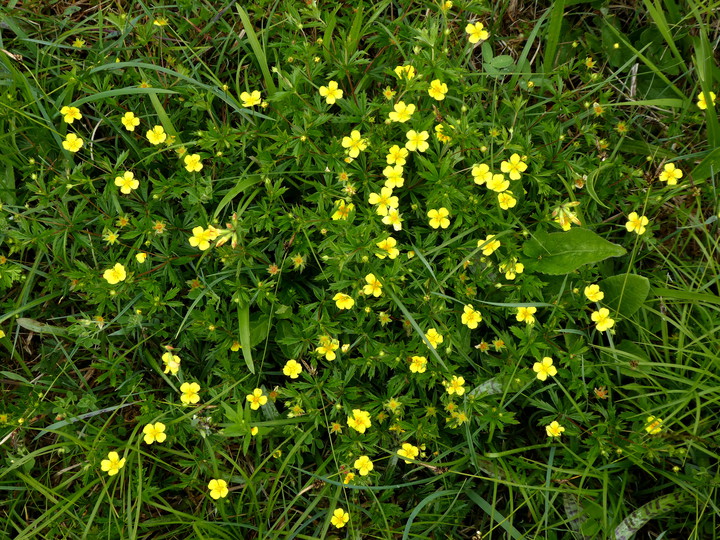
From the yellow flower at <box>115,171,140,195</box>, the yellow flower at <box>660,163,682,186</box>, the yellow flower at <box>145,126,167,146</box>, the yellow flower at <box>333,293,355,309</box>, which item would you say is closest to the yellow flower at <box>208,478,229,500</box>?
the yellow flower at <box>333,293,355,309</box>

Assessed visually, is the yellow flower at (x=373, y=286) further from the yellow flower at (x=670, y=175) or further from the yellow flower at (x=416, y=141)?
the yellow flower at (x=670, y=175)

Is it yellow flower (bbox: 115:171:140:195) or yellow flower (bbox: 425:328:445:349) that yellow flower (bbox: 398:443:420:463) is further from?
yellow flower (bbox: 115:171:140:195)

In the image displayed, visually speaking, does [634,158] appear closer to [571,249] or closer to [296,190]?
[571,249]

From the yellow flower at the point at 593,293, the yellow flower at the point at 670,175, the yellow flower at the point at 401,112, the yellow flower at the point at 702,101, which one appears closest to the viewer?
the yellow flower at the point at 401,112

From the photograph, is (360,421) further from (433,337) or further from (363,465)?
(433,337)

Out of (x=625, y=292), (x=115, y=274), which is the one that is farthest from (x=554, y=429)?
(x=115, y=274)

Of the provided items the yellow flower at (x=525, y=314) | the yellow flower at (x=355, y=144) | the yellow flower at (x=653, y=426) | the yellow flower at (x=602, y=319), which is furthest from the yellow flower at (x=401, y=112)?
the yellow flower at (x=653, y=426)
